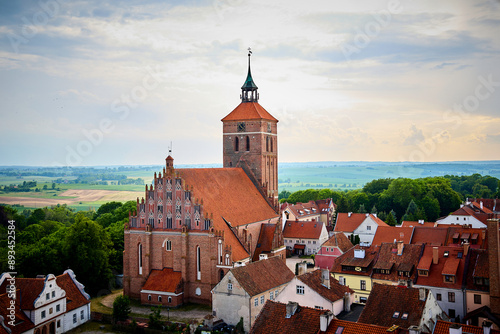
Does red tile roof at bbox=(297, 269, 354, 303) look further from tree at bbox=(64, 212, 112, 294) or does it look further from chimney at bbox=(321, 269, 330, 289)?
tree at bbox=(64, 212, 112, 294)

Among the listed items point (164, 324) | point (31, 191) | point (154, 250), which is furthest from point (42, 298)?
point (31, 191)

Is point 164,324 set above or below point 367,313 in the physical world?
below

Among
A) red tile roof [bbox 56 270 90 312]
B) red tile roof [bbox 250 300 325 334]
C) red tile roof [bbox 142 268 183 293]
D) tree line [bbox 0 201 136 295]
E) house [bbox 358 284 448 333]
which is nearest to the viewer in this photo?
red tile roof [bbox 250 300 325 334]

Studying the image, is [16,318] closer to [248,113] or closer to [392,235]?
[248,113]

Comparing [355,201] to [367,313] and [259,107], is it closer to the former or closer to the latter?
[259,107]

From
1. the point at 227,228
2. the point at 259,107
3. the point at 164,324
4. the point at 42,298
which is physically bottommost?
the point at 164,324

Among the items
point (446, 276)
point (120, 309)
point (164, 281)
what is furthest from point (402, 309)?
point (164, 281)

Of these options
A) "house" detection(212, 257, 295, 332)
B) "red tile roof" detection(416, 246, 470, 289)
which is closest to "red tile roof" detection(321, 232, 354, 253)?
"red tile roof" detection(416, 246, 470, 289)
